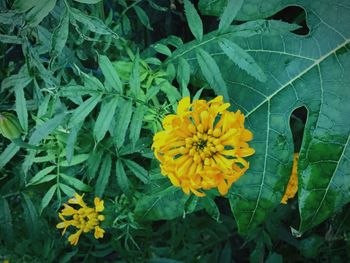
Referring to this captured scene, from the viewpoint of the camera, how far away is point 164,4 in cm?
159

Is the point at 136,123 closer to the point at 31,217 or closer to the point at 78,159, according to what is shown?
the point at 78,159

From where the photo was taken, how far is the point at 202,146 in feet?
3.10

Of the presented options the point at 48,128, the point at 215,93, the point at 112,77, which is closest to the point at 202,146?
the point at 215,93

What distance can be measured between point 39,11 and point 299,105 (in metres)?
0.64

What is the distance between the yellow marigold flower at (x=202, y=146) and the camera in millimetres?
889

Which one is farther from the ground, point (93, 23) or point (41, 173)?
point (93, 23)

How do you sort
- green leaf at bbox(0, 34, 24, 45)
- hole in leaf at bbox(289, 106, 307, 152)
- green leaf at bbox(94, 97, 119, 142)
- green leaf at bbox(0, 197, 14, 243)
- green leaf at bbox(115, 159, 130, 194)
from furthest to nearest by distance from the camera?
hole in leaf at bbox(289, 106, 307, 152) → green leaf at bbox(0, 197, 14, 243) → green leaf at bbox(115, 159, 130, 194) → green leaf at bbox(0, 34, 24, 45) → green leaf at bbox(94, 97, 119, 142)

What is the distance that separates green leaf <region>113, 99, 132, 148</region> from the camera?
96 centimetres

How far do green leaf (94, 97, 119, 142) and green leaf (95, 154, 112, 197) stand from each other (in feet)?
0.76

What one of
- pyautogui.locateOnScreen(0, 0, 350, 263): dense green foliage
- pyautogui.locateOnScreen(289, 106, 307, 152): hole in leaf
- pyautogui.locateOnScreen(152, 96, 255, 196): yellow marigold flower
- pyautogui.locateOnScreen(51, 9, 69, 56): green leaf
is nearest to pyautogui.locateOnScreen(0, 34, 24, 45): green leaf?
pyautogui.locateOnScreen(0, 0, 350, 263): dense green foliage

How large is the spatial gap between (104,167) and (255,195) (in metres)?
0.40

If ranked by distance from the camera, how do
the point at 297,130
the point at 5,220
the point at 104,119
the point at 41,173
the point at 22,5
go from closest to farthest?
the point at 22,5 → the point at 104,119 → the point at 41,173 → the point at 5,220 → the point at 297,130

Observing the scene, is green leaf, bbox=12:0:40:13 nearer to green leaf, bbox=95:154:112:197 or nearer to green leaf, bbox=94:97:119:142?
Answer: green leaf, bbox=94:97:119:142

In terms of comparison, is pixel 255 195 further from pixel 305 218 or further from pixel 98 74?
pixel 98 74
